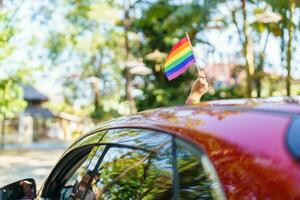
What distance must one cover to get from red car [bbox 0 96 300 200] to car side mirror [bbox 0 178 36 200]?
695 millimetres

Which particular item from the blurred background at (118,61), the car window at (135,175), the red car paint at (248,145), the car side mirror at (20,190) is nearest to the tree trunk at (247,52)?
the blurred background at (118,61)

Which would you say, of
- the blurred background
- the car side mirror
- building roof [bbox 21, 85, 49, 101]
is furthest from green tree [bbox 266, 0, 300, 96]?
building roof [bbox 21, 85, 49, 101]

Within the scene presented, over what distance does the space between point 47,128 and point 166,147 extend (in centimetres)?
3292

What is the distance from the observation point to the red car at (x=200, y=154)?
5.89 feet

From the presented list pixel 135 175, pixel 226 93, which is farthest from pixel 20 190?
pixel 226 93

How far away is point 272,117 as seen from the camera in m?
1.94

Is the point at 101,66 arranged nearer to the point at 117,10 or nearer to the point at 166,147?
the point at 117,10

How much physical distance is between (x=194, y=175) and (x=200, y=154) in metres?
0.10

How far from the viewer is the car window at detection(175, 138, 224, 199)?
2000 millimetres

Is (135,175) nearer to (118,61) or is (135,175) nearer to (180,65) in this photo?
(180,65)

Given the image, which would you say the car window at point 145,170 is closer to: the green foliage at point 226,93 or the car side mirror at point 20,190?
the car side mirror at point 20,190

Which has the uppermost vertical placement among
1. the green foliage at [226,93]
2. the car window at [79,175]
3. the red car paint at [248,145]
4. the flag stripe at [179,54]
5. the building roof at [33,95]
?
the building roof at [33,95]

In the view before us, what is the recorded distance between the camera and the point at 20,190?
369cm

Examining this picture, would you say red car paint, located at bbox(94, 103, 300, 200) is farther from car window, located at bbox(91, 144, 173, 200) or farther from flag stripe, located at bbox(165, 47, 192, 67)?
flag stripe, located at bbox(165, 47, 192, 67)
